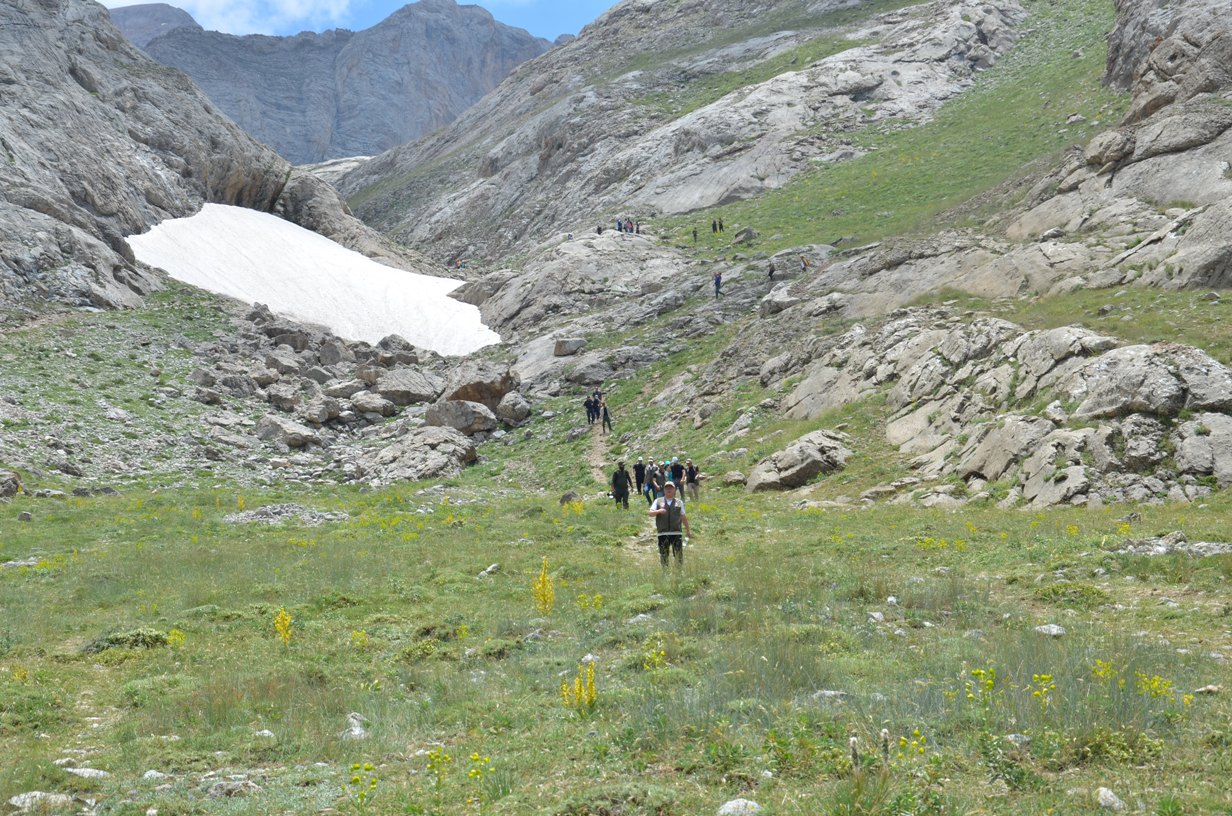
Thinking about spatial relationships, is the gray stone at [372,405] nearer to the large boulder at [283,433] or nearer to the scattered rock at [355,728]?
the large boulder at [283,433]

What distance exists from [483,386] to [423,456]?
7429mm

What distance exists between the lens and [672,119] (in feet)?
288

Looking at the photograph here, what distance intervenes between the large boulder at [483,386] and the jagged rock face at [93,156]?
832 inches

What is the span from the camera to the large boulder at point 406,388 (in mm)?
46156

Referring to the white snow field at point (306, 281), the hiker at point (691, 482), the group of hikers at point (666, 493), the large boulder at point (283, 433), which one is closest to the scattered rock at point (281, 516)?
the group of hikers at point (666, 493)

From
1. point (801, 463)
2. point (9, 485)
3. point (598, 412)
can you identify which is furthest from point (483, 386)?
point (801, 463)

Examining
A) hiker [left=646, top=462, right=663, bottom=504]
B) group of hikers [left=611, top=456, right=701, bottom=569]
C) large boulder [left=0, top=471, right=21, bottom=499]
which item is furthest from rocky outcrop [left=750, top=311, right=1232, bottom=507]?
large boulder [left=0, top=471, right=21, bottom=499]

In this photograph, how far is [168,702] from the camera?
9672 millimetres

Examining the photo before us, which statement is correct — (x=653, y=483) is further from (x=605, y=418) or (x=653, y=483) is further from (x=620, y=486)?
(x=605, y=418)

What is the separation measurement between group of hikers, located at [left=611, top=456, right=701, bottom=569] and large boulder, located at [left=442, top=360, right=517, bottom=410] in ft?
41.9

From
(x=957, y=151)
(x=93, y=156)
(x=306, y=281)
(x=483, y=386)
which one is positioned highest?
(x=93, y=156)

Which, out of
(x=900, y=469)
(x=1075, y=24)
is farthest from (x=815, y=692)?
(x=1075, y=24)

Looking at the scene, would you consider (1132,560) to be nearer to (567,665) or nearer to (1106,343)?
(567,665)

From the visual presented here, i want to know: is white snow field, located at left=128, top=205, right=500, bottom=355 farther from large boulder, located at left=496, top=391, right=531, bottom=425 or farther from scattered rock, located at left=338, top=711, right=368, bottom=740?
scattered rock, located at left=338, top=711, right=368, bottom=740
